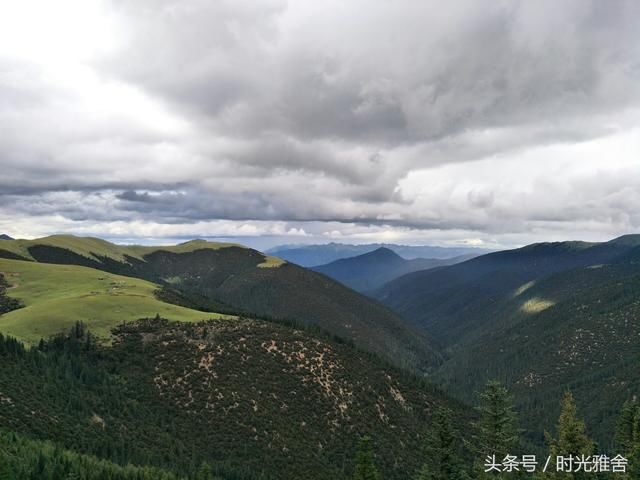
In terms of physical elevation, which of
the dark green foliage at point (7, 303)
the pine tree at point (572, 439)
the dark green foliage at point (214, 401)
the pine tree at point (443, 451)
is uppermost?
the pine tree at point (572, 439)

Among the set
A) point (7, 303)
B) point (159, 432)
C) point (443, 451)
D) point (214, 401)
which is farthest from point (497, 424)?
point (7, 303)

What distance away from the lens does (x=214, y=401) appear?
10375 centimetres

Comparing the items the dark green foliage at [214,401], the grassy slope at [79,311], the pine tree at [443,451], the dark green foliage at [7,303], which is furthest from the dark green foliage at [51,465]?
the dark green foliage at [7,303]

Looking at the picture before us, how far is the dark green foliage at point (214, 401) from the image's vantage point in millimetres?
80062

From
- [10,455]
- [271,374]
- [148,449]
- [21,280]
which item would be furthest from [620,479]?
[21,280]

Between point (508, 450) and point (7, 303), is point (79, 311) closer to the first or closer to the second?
point (7, 303)

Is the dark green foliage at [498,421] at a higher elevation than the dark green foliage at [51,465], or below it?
higher

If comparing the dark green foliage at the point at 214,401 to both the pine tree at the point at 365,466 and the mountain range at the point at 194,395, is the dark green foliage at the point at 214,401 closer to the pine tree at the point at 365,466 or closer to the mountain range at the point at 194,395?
the mountain range at the point at 194,395

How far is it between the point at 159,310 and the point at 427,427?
9086cm

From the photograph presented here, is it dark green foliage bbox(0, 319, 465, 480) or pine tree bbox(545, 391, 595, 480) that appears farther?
dark green foliage bbox(0, 319, 465, 480)

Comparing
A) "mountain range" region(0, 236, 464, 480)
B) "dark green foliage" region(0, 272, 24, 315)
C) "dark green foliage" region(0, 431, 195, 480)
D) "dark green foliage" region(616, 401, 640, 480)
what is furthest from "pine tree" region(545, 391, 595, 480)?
"dark green foliage" region(0, 272, 24, 315)

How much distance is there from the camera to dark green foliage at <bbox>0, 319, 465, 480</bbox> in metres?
80.1

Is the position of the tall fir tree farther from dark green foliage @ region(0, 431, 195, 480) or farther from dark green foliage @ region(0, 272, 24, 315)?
dark green foliage @ region(0, 272, 24, 315)

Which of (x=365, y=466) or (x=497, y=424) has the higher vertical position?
(x=497, y=424)
